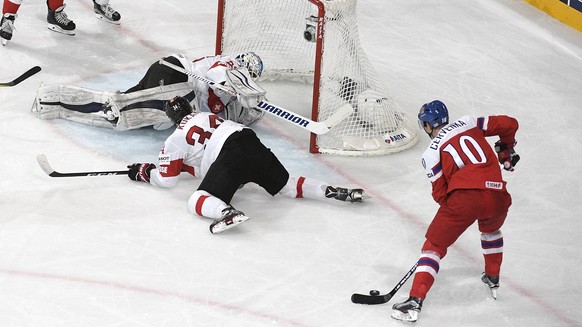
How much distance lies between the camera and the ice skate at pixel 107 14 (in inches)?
283

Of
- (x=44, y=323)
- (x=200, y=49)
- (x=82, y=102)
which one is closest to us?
(x=44, y=323)

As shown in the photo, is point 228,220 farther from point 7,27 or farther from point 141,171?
point 7,27

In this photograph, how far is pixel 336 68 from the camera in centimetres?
578

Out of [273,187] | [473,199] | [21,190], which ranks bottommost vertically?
[21,190]

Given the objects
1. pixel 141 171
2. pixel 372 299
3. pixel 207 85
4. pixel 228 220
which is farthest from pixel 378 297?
pixel 207 85

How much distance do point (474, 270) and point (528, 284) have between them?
0.79ft

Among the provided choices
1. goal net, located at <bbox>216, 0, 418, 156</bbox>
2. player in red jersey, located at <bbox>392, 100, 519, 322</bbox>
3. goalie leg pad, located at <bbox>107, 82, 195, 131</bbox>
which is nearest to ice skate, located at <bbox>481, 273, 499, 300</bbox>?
player in red jersey, located at <bbox>392, 100, 519, 322</bbox>

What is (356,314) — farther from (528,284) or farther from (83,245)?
(83,245)

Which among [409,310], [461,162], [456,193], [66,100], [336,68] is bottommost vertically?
[66,100]

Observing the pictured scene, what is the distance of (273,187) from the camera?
206 inches

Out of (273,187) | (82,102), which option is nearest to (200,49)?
(82,102)

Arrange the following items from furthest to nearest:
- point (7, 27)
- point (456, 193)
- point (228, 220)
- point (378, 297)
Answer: point (7, 27), point (228, 220), point (378, 297), point (456, 193)

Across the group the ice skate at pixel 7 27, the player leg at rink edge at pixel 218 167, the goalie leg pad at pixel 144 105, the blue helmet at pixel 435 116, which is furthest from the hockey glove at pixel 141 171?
the ice skate at pixel 7 27

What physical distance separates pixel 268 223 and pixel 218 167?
0.35m
